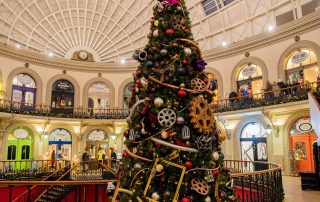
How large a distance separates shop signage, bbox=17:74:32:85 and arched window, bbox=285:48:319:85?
1946 centimetres

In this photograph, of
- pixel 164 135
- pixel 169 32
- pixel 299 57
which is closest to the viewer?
pixel 164 135

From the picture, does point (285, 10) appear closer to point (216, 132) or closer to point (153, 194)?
point (216, 132)

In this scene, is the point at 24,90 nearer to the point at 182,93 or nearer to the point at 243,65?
the point at 243,65

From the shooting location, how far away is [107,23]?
25.6 m

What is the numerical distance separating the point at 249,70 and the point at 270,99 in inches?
157

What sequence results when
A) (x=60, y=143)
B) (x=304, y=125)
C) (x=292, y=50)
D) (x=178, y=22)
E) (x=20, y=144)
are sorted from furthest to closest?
(x=60, y=143) < (x=20, y=144) < (x=292, y=50) < (x=304, y=125) < (x=178, y=22)

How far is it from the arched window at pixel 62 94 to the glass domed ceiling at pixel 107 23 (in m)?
3.09

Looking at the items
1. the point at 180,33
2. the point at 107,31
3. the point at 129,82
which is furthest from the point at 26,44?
the point at 180,33

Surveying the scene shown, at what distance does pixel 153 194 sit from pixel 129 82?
71.2ft

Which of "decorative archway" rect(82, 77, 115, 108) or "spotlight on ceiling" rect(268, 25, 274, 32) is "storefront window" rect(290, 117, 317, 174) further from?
"decorative archway" rect(82, 77, 115, 108)

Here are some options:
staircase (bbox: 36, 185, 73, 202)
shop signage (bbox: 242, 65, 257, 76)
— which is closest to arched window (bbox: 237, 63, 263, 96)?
shop signage (bbox: 242, 65, 257, 76)

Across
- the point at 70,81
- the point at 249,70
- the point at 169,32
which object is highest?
the point at 70,81

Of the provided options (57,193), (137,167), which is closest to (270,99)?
(57,193)

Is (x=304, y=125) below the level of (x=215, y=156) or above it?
above
